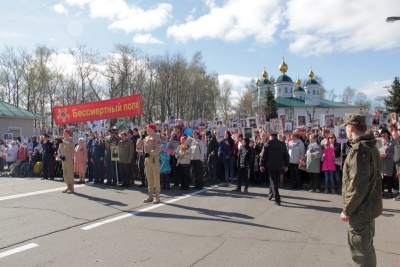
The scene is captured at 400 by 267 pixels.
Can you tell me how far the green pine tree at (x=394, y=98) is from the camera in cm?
5006

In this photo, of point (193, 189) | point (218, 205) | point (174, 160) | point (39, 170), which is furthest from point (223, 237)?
point (39, 170)

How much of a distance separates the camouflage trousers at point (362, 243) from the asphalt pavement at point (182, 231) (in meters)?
1.25

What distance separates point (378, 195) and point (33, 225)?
6.37m

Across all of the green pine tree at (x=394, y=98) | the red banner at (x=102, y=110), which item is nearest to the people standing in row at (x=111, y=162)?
the red banner at (x=102, y=110)

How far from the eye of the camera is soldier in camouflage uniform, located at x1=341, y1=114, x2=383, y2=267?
11.1ft

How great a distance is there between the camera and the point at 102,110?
552 inches

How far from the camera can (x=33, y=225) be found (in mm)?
6680

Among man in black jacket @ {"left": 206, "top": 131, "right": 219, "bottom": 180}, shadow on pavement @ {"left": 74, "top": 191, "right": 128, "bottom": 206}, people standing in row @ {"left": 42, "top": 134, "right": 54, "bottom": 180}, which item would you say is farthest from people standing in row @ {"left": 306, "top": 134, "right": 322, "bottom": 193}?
people standing in row @ {"left": 42, "top": 134, "right": 54, "bottom": 180}

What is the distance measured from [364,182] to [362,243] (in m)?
0.64

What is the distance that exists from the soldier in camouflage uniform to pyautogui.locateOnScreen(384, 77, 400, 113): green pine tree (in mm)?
54527

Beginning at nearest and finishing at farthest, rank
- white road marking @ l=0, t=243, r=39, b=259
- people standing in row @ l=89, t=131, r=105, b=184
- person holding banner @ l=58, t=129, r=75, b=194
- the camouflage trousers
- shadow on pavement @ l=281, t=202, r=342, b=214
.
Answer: the camouflage trousers, white road marking @ l=0, t=243, r=39, b=259, shadow on pavement @ l=281, t=202, r=342, b=214, person holding banner @ l=58, t=129, r=75, b=194, people standing in row @ l=89, t=131, r=105, b=184

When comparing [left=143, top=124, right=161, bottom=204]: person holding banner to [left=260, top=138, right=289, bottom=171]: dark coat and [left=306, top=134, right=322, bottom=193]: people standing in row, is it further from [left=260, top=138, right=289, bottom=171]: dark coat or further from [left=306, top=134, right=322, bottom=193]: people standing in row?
[left=306, top=134, right=322, bottom=193]: people standing in row

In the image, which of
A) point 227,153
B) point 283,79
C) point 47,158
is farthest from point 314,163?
point 283,79

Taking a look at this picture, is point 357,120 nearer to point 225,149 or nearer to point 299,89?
point 225,149
